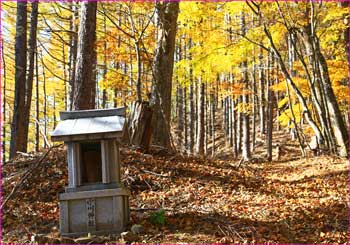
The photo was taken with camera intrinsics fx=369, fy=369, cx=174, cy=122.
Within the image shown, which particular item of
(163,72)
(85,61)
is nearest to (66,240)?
(85,61)

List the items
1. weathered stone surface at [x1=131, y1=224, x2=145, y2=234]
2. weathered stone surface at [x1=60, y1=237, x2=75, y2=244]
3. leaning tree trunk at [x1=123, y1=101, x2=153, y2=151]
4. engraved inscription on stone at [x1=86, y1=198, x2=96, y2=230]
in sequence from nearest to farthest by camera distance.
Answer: weathered stone surface at [x1=60, y1=237, x2=75, y2=244] → weathered stone surface at [x1=131, y1=224, x2=145, y2=234] → engraved inscription on stone at [x1=86, y1=198, x2=96, y2=230] → leaning tree trunk at [x1=123, y1=101, x2=153, y2=151]

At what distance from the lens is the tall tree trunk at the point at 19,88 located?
9750 mm

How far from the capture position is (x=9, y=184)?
6574mm

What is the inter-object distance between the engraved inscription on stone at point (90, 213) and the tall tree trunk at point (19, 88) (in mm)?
5957

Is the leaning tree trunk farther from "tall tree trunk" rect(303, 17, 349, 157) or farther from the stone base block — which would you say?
"tall tree trunk" rect(303, 17, 349, 157)

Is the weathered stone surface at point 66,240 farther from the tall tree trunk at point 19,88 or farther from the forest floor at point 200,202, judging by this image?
the tall tree trunk at point 19,88

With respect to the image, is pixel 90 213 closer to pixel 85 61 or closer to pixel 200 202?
pixel 200 202

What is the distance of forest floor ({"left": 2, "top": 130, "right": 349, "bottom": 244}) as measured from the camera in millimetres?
4562

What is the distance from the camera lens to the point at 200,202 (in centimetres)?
586

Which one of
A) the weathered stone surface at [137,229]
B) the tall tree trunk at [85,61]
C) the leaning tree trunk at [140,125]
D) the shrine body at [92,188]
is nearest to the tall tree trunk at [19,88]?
the tall tree trunk at [85,61]

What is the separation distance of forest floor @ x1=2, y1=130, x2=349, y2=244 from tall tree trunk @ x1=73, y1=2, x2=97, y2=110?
1.20 metres

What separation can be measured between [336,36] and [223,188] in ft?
22.7

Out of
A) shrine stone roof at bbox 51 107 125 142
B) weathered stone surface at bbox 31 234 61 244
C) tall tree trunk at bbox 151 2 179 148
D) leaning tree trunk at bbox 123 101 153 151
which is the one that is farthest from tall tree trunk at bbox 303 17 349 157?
weathered stone surface at bbox 31 234 61 244

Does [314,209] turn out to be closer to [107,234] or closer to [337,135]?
[107,234]
